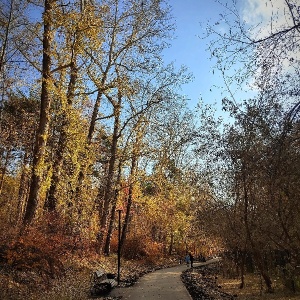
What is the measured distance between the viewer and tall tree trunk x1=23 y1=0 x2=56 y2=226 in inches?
532

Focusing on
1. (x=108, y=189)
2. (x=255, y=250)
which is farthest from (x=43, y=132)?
(x=255, y=250)

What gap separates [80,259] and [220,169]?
8.79 meters

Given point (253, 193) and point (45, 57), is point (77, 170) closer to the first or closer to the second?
point (45, 57)

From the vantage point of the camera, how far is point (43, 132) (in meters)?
13.9

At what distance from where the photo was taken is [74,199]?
18.6 m

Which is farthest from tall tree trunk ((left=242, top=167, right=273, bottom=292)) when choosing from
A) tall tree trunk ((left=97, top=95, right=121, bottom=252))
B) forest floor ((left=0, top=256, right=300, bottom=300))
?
tall tree trunk ((left=97, top=95, right=121, bottom=252))

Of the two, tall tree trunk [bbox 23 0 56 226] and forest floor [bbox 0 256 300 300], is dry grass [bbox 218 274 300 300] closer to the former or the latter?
forest floor [bbox 0 256 300 300]

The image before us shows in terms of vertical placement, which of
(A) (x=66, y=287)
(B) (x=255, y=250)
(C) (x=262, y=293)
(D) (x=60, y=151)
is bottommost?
(C) (x=262, y=293)

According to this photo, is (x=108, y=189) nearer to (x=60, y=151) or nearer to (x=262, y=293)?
(x=60, y=151)

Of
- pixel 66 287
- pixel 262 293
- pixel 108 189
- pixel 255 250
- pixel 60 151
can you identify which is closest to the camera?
pixel 66 287

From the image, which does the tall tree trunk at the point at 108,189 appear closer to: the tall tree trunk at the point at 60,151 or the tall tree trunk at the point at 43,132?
the tall tree trunk at the point at 60,151

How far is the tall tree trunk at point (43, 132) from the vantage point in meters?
13.5

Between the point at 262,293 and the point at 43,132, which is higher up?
the point at 43,132

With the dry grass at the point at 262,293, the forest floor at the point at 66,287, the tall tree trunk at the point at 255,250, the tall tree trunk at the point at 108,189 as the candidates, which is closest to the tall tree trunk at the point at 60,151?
the forest floor at the point at 66,287
